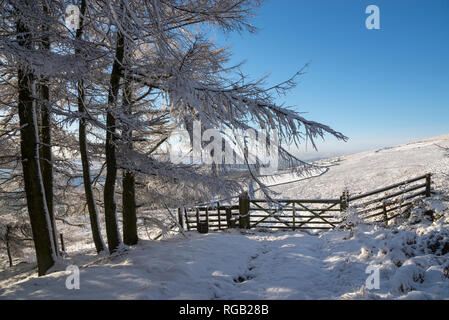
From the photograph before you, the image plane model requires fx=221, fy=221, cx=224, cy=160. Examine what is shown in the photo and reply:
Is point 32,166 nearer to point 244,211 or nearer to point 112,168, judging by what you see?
point 112,168

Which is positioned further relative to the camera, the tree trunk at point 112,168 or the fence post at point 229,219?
the fence post at point 229,219

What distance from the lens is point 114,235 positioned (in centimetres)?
577

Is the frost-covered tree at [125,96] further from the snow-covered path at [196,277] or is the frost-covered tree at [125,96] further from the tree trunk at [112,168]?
the snow-covered path at [196,277]

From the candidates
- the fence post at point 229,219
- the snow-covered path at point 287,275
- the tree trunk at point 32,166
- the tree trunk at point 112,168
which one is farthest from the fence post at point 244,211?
the tree trunk at point 32,166

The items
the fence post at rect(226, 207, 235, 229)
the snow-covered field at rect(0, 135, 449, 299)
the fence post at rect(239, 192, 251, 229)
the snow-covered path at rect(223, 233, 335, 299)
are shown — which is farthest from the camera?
the fence post at rect(226, 207, 235, 229)

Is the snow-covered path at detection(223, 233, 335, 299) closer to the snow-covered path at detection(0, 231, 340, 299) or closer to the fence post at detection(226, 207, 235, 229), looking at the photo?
the snow-covered path at detection(0, 231, 340, 299)

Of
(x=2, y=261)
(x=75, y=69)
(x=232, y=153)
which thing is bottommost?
(x=2, y=261)

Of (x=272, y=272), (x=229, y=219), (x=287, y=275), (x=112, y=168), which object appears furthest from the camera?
(x=229, y=219)

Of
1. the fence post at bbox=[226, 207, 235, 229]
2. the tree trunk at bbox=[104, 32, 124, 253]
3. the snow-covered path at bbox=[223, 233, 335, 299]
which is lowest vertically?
the fence post at bbox=[226, 207, 235, 229]

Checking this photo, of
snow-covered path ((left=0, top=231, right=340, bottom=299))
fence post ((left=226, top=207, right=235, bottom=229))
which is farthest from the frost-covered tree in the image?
fence post ((left=226, top=207, right=235, bottom=229))

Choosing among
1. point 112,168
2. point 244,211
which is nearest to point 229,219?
point 244,211
